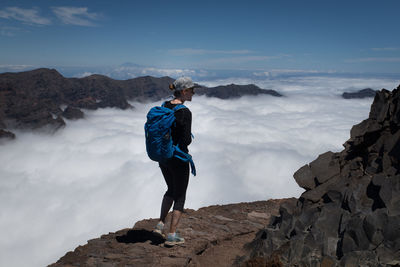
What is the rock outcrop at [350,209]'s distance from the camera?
15.0ft

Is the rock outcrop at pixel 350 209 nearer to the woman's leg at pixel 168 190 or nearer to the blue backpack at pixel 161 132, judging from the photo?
the woman's leg at pixel 168 190

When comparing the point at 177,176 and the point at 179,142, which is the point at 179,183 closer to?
the point at 177,176

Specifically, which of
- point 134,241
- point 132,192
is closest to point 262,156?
point 132,192

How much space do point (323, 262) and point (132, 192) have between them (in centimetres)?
13169

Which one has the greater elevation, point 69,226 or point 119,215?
point 119,215

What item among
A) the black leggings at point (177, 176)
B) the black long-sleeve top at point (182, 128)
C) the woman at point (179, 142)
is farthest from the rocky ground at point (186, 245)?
the black long-sleeve top at point (182, 128)

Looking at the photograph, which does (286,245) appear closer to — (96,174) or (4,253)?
(4,253)

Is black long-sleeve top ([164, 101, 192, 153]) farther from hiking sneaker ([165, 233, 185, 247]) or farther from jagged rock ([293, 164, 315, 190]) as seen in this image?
jagged rock ([293, 164, 315, 190])

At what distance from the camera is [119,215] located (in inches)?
4621

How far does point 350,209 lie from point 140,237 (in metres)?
4.23

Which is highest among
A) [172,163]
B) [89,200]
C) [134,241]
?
[172,163]

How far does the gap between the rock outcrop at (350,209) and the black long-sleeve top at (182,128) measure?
2.14 metres

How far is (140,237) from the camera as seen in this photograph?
7.23 metres

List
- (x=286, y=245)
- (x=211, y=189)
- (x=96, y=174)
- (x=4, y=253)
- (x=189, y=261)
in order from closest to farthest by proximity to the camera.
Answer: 1. (x=286, y=245)
2. (x=189, y=261)
3. (x=4, y=253)
4. (x=211, y=189)
5. (x=96, y=174)
